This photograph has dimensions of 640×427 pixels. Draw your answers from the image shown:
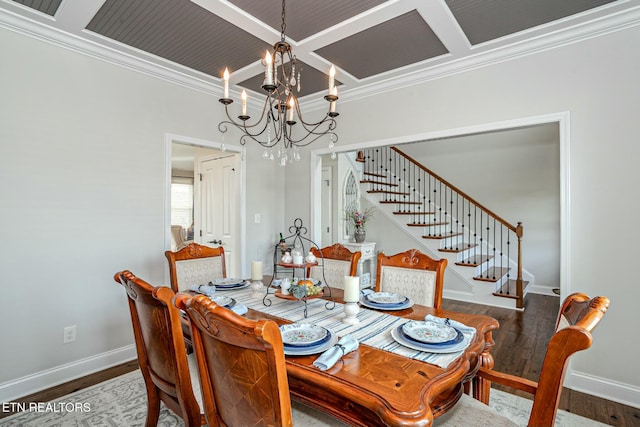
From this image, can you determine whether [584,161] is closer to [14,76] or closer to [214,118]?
[214,118]

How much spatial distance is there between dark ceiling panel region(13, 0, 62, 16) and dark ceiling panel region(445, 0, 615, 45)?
2628 millimetres

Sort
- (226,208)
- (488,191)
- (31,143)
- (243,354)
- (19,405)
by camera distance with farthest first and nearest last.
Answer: (488,191), (226,208), (31,143), (19,405), (243,354)

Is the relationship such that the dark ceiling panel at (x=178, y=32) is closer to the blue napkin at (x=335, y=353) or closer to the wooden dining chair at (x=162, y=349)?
the wooden dining chair at (x=162, y=349)

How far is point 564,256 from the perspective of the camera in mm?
2453

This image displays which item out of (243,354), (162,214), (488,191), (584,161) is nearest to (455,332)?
(243,354)

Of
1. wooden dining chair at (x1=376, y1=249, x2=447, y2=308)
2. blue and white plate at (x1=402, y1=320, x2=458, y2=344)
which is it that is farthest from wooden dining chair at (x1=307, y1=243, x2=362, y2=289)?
blue and white plate at (x1=402, y1=320, x2=458, y2=344)

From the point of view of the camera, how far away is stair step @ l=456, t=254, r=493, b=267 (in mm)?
4767

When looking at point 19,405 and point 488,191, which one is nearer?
point 19,405

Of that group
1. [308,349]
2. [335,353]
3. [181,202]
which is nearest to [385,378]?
[335,353]

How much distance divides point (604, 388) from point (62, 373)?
407 centimetres

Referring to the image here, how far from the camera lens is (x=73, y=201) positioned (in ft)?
8.43

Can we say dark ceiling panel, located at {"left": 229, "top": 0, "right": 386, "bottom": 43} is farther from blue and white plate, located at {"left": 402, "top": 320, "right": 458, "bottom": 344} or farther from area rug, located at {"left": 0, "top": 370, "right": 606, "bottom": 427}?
area rug, located at {"left": 0, "top": 370, "right": 606, "bottom": 427}

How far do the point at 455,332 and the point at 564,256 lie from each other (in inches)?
65.9

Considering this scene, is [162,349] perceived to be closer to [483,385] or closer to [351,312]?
[351,312]
